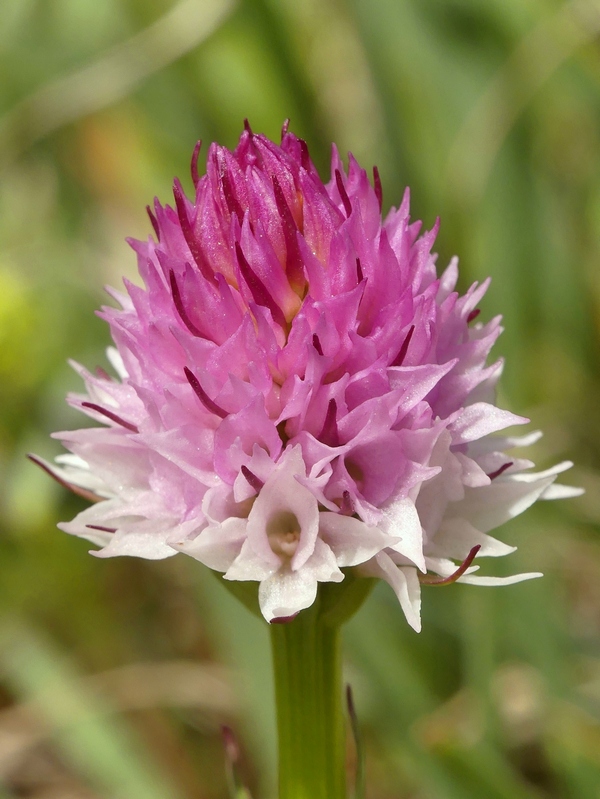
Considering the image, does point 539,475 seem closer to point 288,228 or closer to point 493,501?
point 493,501

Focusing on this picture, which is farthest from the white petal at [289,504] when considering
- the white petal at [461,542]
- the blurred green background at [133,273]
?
the blurred green background at [133,273]

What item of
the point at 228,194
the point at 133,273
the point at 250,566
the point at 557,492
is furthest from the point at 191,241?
the point at 133,273

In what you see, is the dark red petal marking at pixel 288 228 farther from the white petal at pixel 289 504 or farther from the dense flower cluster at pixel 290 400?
the white petal at pixel 289 504

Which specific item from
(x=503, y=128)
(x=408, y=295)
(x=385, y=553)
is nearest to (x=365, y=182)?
(x=408, y=295)

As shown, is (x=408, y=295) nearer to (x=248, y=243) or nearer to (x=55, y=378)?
(x=248, y=243)

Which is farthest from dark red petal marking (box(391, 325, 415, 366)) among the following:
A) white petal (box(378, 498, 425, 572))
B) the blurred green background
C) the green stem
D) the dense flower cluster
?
the blurred green background

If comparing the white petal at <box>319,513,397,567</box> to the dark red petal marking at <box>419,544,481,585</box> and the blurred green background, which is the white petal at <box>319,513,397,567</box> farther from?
the blurred green background
